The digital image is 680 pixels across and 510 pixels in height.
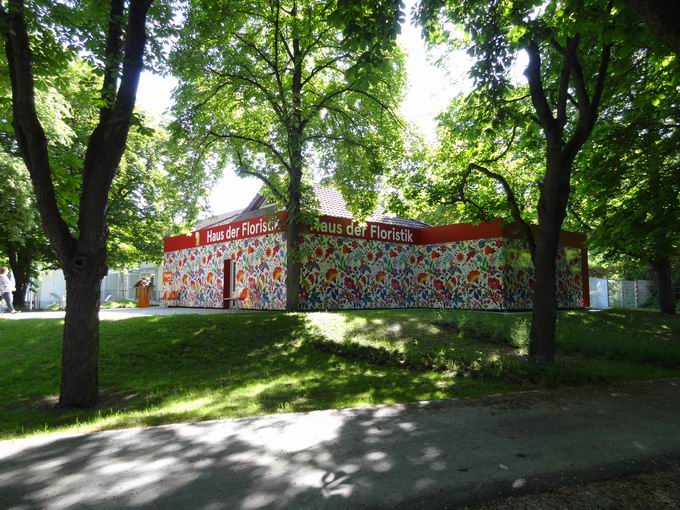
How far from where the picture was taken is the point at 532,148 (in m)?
14.9

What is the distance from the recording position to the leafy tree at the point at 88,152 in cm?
673

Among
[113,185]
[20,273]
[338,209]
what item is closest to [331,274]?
[338,209]

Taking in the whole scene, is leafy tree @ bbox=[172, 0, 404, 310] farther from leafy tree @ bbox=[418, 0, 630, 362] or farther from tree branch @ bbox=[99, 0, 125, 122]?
tree branch @ bbox=[99, 0, 125, 122]

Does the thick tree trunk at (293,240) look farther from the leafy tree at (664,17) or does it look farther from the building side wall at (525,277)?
the leafy tree at (664,17)

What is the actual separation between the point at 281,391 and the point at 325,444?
286cm

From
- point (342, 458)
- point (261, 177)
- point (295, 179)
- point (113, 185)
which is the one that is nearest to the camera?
point (342, 458)

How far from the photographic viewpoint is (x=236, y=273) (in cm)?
2152

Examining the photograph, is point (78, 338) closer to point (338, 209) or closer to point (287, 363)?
point (287, 363)

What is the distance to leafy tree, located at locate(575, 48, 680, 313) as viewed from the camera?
12359mm

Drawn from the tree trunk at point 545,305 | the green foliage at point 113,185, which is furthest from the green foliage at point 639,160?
the green foliage at point 113,185

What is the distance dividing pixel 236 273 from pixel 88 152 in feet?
47.6

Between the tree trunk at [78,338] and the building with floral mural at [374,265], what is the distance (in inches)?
425

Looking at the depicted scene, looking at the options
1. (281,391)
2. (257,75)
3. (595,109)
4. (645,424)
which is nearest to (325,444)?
(281,391)

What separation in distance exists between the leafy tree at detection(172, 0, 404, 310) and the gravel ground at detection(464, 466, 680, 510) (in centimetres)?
1134
